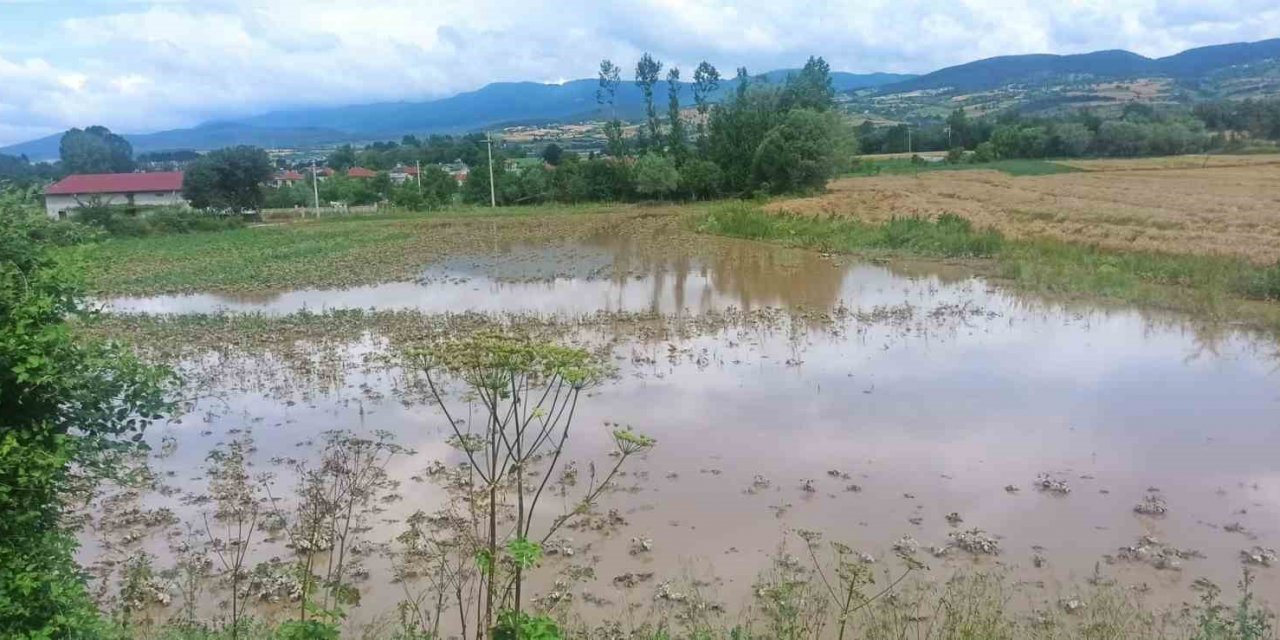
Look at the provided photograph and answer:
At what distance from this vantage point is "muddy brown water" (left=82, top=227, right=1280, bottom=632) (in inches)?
255

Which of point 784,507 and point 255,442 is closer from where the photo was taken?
point 784,507

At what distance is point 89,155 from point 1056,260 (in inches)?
3751

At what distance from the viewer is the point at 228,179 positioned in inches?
1850

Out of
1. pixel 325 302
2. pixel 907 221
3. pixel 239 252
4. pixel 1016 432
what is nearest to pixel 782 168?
pixel 907 221

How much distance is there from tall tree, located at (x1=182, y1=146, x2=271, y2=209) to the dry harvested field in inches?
1161

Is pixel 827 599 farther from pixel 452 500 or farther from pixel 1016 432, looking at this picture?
pixel 1016 432

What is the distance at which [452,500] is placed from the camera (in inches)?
293

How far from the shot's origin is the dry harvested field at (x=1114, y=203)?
21844mm

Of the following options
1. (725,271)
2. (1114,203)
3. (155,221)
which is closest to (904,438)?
(725,271)

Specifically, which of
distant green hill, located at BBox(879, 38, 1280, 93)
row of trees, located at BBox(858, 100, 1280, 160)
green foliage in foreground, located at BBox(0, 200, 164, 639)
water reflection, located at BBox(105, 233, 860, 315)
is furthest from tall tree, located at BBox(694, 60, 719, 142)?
distant green hill, located at BBox(879, 38, 1280, 93)

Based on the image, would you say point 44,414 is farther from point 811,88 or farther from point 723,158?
point 811,88

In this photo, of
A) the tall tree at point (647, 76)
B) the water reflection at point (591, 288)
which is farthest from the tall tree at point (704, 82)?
the water reflection at point (591, 288)

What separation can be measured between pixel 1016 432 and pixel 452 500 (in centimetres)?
589

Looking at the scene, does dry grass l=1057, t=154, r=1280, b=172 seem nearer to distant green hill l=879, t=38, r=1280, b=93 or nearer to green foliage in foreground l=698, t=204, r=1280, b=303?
green foliage in foreground l=698, t=204, r=1280, b=303
